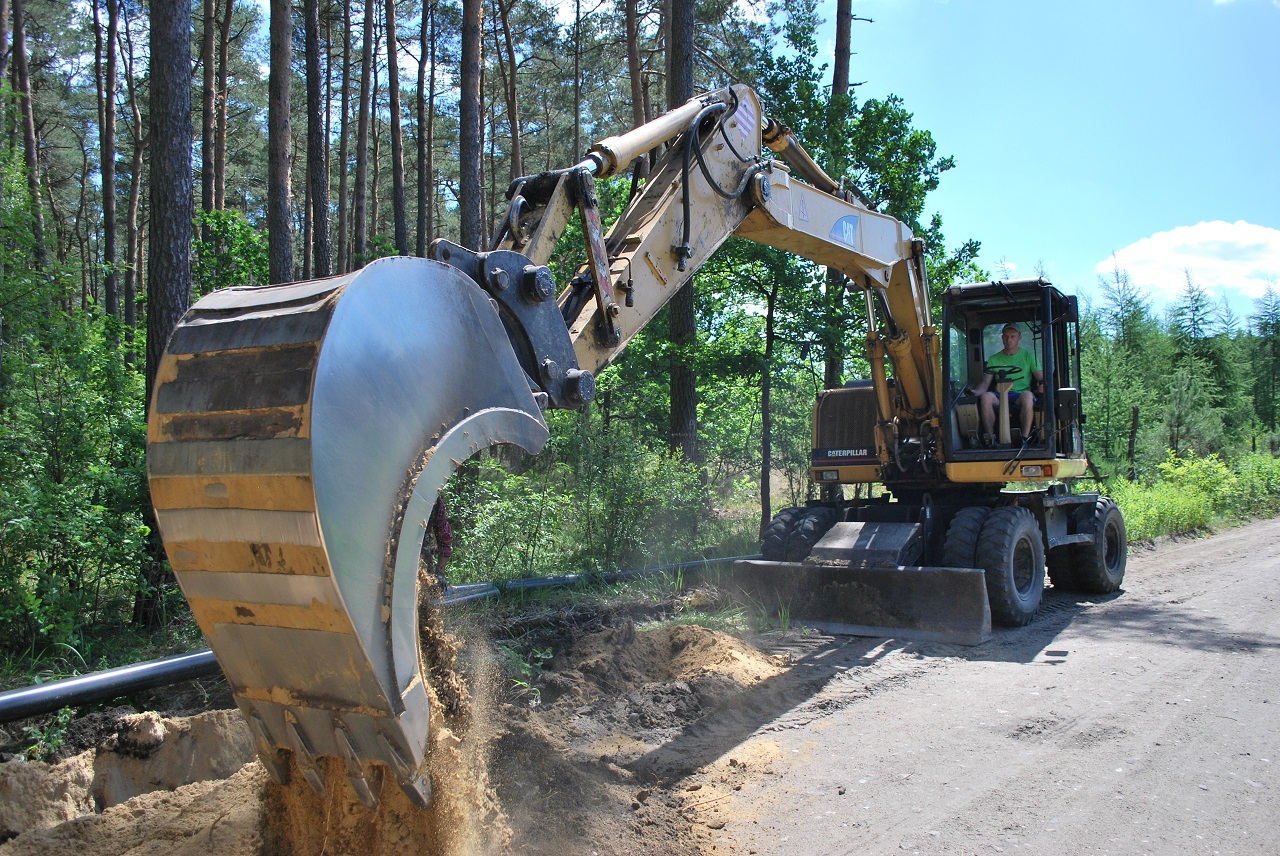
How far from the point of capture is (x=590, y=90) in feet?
93.0

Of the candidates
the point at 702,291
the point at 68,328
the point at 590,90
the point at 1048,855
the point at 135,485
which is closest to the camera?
the point at 1048,855

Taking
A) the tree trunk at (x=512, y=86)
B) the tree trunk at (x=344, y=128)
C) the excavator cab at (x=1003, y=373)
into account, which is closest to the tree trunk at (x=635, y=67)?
the tree trunk at (x=512, y=86)

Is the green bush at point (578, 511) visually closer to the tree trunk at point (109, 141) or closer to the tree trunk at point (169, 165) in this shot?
the tree trunk at point (169, 165)

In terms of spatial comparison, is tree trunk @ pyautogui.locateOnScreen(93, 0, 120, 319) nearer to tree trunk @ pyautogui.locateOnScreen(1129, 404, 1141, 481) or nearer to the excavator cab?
the excavator cab

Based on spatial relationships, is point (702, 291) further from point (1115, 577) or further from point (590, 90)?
point (590, 90)

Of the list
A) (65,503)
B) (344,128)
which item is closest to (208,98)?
(344,128)

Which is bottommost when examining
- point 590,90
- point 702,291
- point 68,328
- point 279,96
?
point 68,328

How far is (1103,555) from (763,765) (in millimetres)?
6473

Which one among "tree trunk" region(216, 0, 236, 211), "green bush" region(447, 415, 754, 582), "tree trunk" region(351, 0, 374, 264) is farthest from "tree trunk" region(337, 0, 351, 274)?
"green bush" region(447, 415, 754, 582)

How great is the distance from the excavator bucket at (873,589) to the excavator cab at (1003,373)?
127 centimetres

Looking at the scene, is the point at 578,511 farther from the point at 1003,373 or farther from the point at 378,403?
the point at 378,403

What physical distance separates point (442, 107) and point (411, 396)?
30.9 metres

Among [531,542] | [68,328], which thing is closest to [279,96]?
[68,328]

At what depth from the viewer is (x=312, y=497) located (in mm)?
2400
